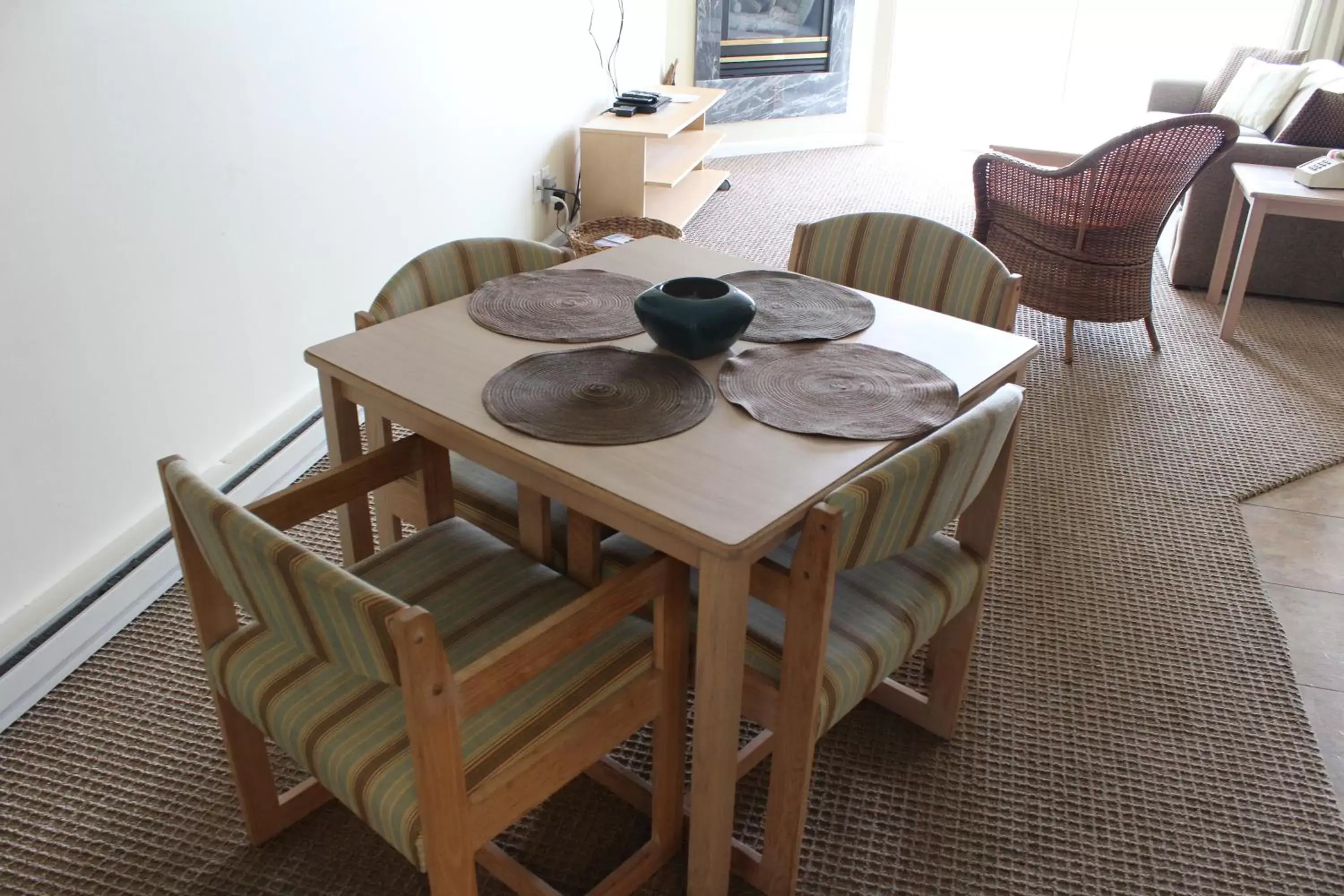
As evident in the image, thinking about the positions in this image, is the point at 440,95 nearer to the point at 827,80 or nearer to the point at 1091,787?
the point at 1091,787

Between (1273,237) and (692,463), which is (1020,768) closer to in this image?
(692,463)

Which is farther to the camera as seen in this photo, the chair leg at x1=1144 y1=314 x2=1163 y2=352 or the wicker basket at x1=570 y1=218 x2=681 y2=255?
the wicker basket at x1=570 y1=218 x2=681 y2=255

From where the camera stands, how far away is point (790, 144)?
232 inches

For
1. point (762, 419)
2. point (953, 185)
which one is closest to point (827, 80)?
point (953, 185)

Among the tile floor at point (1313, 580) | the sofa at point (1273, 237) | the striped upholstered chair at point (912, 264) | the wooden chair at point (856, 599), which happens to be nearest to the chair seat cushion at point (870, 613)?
the wooden chair at point (856, 599)

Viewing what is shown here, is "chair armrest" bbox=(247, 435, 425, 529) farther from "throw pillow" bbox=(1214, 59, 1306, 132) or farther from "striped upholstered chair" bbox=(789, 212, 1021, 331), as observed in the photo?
"throw pillow" bbox=(1214, 59, 1306, 132)

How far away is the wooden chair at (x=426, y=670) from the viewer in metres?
1.08

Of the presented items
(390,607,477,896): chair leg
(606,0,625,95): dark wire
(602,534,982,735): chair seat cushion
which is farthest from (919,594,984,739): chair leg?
(606,0,625,95): dark wire

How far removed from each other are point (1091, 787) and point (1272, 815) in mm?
295

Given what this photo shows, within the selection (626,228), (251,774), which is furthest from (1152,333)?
(251,774)

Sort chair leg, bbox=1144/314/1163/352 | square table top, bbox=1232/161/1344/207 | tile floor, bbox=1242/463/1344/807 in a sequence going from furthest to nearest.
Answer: chair leg, bbox=1144/314/1163/352
square table top, bbox=1232/161/1344/207
tile floor, bbox=1242/463/1344/807

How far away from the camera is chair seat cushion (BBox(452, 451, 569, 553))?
1.78m

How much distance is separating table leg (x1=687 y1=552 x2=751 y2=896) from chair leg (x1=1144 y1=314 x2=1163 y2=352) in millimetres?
2593

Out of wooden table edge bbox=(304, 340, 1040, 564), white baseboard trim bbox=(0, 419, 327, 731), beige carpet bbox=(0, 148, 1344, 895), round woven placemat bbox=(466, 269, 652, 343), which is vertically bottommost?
beige carpet bbox=(0, 148, 1344, 895)
